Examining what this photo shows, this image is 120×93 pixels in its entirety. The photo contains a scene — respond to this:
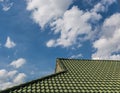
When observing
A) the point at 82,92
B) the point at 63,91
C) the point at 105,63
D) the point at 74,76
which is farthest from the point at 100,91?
the point at 105,63

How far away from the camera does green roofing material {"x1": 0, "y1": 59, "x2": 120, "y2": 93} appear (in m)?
13.8

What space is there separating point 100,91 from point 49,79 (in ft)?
11.2

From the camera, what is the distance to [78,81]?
15695 millimetres

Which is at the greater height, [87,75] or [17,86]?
[87,75]

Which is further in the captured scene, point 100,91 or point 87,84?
point 87,84

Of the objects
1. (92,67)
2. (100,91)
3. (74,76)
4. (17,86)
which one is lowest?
(100,91)

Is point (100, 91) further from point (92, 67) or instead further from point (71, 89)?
point (92, 67)

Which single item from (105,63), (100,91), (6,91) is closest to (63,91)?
(100,91)

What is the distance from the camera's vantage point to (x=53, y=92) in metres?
13.3

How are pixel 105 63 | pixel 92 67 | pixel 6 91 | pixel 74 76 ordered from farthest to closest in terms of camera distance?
pixel 105 63, pixel 92 67, pixel 74 76, pixel 6 91

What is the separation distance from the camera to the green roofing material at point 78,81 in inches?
545

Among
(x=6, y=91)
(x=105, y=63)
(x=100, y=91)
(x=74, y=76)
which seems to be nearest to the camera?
(x=6, y=91)

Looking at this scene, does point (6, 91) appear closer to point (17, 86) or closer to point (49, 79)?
point (17, 86)

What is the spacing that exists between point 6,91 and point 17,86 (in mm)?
860
